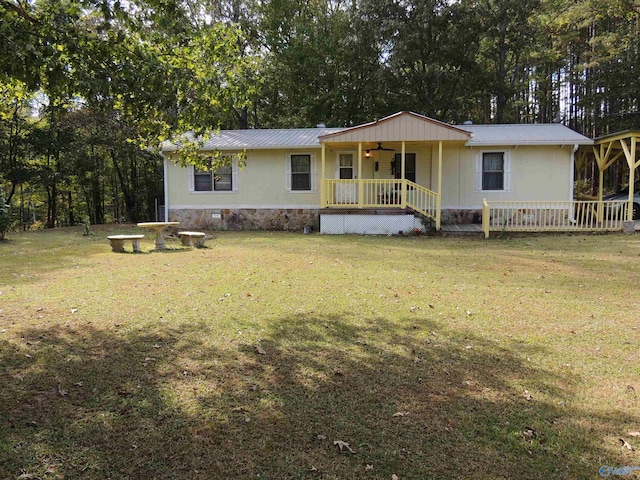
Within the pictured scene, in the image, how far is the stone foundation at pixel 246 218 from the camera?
15.1 metres

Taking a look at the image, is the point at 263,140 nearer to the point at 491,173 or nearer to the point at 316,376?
the point at 491,173

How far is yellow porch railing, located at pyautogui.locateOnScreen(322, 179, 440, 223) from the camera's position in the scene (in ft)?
43.0

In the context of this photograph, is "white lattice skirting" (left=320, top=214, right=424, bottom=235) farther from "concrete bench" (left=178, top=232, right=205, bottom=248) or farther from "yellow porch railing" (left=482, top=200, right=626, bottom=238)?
"concrete bench" (left=178, top=232, right=205, bottom=248)

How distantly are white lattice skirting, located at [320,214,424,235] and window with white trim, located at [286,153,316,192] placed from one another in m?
2.12

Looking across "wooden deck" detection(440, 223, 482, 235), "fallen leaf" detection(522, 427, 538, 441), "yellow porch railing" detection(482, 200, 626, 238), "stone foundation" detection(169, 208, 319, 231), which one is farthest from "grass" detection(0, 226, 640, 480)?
"stone foundation" detection(169, 208, 319, 231)

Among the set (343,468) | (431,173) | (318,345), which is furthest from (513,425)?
(431,173)

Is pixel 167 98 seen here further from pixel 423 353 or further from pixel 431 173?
pixel 431 173

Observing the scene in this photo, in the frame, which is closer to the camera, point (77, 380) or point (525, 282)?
point (77, 380)

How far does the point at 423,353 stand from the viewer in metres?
3.66

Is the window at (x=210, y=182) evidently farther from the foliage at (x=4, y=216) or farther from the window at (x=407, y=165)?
the window at (x=407, y=165)

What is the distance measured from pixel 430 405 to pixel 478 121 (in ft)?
89.5

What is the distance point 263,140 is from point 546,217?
9.62 metres

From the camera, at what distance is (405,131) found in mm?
12781

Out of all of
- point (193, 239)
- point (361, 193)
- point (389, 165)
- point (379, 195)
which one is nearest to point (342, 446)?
point (193, 239)
